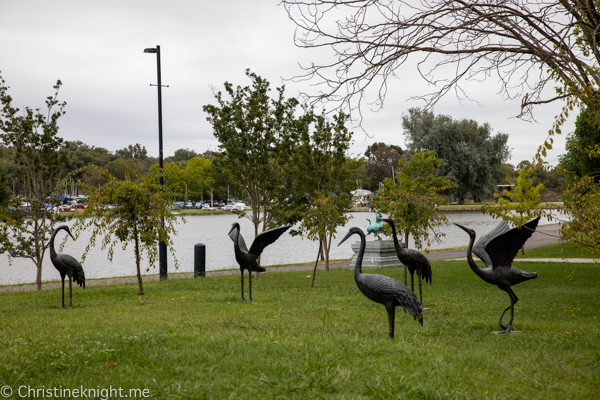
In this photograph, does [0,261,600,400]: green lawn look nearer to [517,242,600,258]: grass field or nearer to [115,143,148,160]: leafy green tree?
[517,242,600,258]: grass field

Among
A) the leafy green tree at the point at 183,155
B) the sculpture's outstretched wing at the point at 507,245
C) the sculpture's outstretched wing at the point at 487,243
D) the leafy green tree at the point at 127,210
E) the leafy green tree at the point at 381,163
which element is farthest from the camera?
the leafy green tree at the point at 183,155

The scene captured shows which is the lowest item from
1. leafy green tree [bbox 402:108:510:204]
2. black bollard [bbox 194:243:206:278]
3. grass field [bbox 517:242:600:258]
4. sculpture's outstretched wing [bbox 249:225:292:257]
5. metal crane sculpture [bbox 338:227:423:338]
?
grass field [bbox 517:242:600:258]

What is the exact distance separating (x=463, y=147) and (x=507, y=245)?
41254mm

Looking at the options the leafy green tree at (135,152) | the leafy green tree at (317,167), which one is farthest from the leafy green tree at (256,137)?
the leafy green tree at (135,152)

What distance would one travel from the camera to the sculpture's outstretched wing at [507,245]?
23.8ft

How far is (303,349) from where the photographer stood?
18.0 feet

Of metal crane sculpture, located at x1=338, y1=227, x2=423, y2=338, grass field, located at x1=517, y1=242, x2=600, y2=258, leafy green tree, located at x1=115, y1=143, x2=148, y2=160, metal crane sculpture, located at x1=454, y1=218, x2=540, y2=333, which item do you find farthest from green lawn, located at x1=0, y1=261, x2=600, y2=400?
leafy green tree, located at x1=115, y1=143, x2=148, y2=160

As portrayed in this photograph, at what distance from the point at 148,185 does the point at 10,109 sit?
16.2ft

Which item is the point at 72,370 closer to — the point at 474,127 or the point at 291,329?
the point at 291,329

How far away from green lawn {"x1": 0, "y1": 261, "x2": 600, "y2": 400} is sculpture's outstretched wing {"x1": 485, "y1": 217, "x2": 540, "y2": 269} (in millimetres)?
1123

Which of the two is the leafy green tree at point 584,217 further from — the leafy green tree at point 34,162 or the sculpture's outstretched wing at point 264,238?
the leafy green tree at point 34,162

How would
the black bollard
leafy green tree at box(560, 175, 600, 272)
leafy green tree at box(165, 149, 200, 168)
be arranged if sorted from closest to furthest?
leafy green tree at box(560, 175, 600, 272) < the black bollard < leafy green tree at box(165, 149, 200, 168)

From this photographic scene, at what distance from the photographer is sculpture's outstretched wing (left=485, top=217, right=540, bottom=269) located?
23.8 feet

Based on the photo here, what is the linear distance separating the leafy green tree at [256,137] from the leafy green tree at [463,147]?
28627 millimetres
